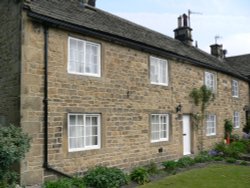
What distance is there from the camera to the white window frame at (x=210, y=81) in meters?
Answer: 19.5

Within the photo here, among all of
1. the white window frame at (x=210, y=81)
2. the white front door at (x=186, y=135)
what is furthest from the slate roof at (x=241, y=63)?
the white front door at (x=186, y=135)

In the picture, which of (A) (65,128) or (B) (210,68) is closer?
(A) (65,128)

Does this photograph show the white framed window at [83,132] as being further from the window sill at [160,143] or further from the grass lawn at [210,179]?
the window sill at [160,143]

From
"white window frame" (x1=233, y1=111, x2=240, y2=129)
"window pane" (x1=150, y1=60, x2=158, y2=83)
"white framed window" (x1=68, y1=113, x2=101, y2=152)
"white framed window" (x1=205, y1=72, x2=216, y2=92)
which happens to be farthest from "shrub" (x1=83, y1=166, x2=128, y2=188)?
"white window frame" (x1=233, y1=111, x2=240, y2=129)

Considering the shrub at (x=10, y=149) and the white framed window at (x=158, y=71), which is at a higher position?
the white framed window at (x=158, y=71)

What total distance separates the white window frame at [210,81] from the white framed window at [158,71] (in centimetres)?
495

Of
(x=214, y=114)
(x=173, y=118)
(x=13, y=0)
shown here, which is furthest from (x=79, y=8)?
(x=214, y=114)

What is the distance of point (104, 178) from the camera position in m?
9.81

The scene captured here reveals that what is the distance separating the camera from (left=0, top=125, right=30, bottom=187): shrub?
777 centimetres

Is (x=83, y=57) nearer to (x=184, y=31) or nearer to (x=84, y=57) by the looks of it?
(x=84, y=57)

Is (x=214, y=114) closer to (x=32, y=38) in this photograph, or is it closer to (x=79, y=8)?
(x=79, y=8)

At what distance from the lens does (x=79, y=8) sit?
13.7m

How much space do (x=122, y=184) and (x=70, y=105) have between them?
320 cm

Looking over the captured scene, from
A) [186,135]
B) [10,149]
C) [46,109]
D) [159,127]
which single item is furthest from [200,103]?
[10,149]
